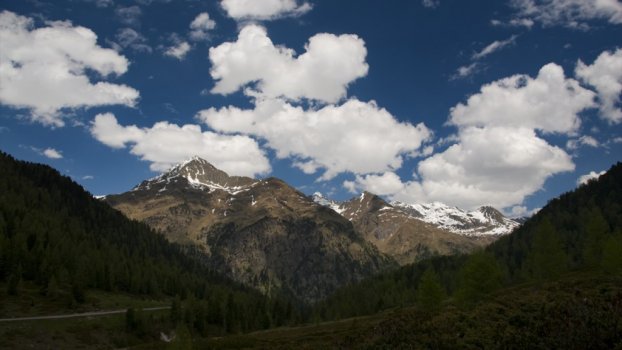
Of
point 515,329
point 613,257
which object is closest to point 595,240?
point 613,257

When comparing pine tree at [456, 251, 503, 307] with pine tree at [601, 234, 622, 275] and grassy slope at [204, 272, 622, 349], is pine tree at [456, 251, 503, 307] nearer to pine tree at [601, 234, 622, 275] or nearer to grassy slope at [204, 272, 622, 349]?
pine tree at [601, 234, 622, 275]

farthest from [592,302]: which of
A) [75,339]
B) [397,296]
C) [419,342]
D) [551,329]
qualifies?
[397,296]

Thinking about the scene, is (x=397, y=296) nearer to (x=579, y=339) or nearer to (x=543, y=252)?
(x=543, y=252)

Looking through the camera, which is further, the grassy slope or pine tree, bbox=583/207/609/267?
pine tree, bbox=583/207/609/267

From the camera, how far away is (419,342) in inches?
842

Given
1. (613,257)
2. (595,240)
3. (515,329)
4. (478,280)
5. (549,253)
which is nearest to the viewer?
(515,329)

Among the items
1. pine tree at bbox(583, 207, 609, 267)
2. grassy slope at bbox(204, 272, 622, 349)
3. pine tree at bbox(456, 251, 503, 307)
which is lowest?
pine tree at bbox(456, 251, 503, 307)

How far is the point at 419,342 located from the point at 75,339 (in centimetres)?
11391

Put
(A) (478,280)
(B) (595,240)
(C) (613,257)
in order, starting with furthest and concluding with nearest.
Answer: (B) (595,240) < (C) (613,257) < (A) (478,280)

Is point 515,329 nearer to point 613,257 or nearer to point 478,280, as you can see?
point 478,280

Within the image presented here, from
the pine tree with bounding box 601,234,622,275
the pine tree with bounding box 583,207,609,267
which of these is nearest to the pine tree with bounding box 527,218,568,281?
the pine tree with bounding box 601,234,622,275

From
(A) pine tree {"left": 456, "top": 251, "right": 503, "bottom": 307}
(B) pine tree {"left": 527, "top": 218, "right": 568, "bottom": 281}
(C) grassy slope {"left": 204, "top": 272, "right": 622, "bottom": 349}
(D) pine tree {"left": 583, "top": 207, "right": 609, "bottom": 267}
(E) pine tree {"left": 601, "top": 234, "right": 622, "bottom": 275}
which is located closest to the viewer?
(C) grassy slope {"left": 204, "top": 272, "right": 622, "bottom": 349}

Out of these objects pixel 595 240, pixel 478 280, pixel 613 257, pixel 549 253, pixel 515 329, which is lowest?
pixel 478 280

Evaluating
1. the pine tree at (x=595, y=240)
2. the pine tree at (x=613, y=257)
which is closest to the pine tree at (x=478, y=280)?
the pine tree at (x=613, y=257)
